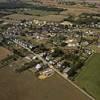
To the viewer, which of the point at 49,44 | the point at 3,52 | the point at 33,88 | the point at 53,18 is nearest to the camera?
the point at 33,88

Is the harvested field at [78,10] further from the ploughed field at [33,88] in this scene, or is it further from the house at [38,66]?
the ploughed field at [33,88]

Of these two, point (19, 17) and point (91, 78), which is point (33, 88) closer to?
point (91, 78)

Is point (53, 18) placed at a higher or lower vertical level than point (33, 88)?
higher

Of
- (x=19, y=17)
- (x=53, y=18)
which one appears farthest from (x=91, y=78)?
(x=19, y=17)

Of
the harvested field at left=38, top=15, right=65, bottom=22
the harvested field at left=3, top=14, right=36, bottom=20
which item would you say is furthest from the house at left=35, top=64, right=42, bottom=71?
the harvested field at left=3, top=14, right=36, bottom=20

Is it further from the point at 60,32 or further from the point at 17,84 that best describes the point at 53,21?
the point at 17,84

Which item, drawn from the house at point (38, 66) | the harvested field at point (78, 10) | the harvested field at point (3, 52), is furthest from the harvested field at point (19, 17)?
the house at point (38, 66)

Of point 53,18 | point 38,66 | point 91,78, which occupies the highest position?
point 53,18
